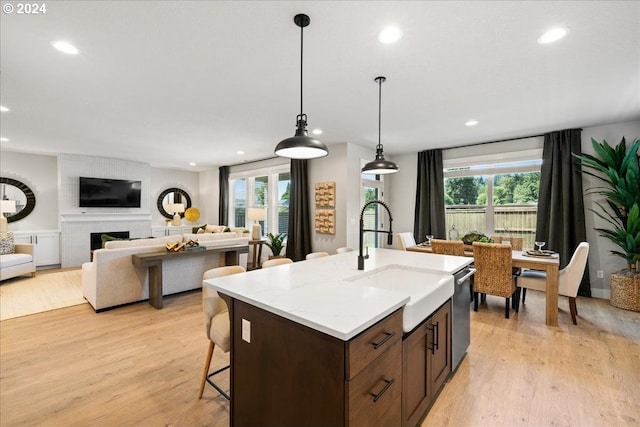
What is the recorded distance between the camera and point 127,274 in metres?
3.79

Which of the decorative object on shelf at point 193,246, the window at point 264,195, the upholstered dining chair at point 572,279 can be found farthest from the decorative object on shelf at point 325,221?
the upholstered dining chair at point 572,279

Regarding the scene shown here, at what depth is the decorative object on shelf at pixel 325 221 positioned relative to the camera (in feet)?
18.1

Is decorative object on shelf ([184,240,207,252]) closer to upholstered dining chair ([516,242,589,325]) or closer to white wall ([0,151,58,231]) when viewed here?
upholstered dining chair ([516,242,589,325])

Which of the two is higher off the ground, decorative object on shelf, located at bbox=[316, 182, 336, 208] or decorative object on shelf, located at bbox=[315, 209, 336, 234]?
decorative object on shelf, located at bbox=[316, 182, 336, 208]

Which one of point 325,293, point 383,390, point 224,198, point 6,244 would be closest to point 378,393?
point 383,390

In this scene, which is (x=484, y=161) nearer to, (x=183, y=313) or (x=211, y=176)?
(x=183, y=313)

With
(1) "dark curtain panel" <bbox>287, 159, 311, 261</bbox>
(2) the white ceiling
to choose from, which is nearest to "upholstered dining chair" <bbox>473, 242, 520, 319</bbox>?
(2) the white ceiling

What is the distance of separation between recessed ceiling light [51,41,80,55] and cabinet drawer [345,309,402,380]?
9.74 ft

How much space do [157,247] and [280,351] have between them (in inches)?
136

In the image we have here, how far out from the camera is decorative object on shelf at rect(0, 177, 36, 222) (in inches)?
238

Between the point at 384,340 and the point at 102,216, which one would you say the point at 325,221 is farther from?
the point at 102,216

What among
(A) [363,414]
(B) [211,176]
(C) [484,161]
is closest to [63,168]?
(B) [211,176]

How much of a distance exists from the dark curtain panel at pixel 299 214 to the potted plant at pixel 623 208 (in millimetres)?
4510

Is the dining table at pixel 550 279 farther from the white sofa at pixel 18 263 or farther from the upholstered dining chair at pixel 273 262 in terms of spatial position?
the white sofa at pixel 18 263
